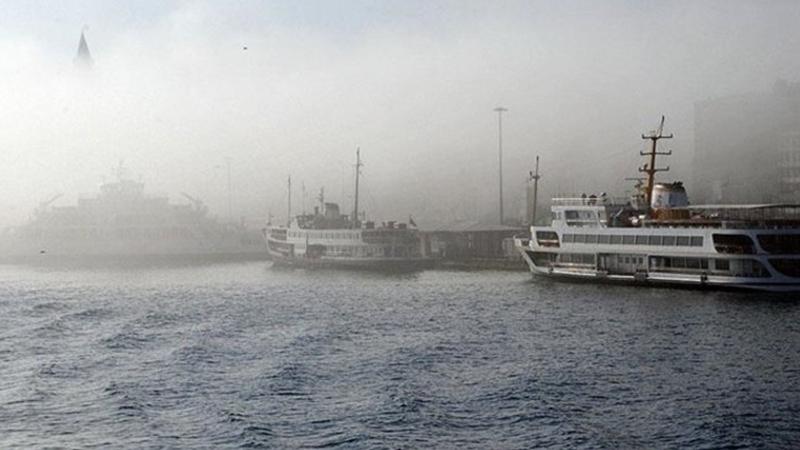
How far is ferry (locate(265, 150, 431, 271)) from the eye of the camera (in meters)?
111

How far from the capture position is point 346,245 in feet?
381

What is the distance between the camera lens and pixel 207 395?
33.9m

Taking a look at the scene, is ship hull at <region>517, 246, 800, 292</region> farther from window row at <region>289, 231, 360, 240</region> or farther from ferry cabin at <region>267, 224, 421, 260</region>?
window row at <region>289, 231, 360, 240</region>

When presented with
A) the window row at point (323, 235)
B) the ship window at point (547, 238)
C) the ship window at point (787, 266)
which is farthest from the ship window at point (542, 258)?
the window row at point (323, 235)

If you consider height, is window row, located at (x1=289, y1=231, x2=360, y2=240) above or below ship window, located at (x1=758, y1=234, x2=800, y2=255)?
above

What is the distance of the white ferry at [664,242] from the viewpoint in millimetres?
65750

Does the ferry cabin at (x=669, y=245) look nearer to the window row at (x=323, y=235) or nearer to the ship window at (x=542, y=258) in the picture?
the ship window at (x=542, y=258)

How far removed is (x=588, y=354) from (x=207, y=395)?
56.3 feet

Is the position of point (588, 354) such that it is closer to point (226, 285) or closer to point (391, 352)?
point (391, 352)

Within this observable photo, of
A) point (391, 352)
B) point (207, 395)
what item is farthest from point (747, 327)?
point (207, 395)

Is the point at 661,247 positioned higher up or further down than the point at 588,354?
higher up

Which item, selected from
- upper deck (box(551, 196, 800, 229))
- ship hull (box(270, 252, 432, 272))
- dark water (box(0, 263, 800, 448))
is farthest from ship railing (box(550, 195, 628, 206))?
ship hull (box(270, 252, 432, 272))

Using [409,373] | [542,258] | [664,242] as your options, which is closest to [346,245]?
[542,258]

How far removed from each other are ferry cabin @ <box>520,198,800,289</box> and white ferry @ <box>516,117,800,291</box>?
0.07m
